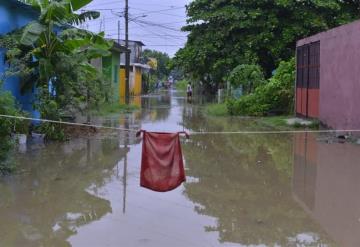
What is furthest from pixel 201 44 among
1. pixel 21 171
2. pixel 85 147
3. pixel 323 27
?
pixel 21 171

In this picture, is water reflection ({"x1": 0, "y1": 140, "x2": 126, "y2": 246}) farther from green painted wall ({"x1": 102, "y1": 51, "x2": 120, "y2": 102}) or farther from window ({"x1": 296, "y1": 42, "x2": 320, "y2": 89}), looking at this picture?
green painted wall ({"x1": 102, "y1": 51, "x2": 120, "y2": 102})

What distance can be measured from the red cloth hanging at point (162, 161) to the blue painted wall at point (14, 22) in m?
7.64

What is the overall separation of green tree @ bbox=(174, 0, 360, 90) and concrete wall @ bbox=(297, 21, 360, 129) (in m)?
10.8

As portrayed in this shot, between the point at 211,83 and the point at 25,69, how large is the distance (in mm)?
30758

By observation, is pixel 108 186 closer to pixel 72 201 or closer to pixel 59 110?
pixel 72 201

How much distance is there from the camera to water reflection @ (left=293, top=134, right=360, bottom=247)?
270 inches

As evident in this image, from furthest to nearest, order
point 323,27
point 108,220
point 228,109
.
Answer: point 323,27 → point 228,109 → point 108,220

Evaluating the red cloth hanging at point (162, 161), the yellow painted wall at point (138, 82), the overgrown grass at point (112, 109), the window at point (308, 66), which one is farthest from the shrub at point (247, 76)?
the yellow painted wall at point (138, 82)

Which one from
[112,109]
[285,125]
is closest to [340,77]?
[285,125]

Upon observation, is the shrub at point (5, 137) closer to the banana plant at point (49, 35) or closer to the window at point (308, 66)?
the banana plant at point (49, 35)

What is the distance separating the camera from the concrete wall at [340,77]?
15203 millimetres

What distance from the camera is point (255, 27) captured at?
3000cm

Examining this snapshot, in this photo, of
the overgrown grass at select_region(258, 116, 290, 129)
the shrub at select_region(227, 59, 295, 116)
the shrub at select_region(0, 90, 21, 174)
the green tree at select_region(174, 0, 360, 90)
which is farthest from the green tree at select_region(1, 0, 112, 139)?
the green tree at select_region(174, 0, 360, 90)

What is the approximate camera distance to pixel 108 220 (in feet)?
22.9
